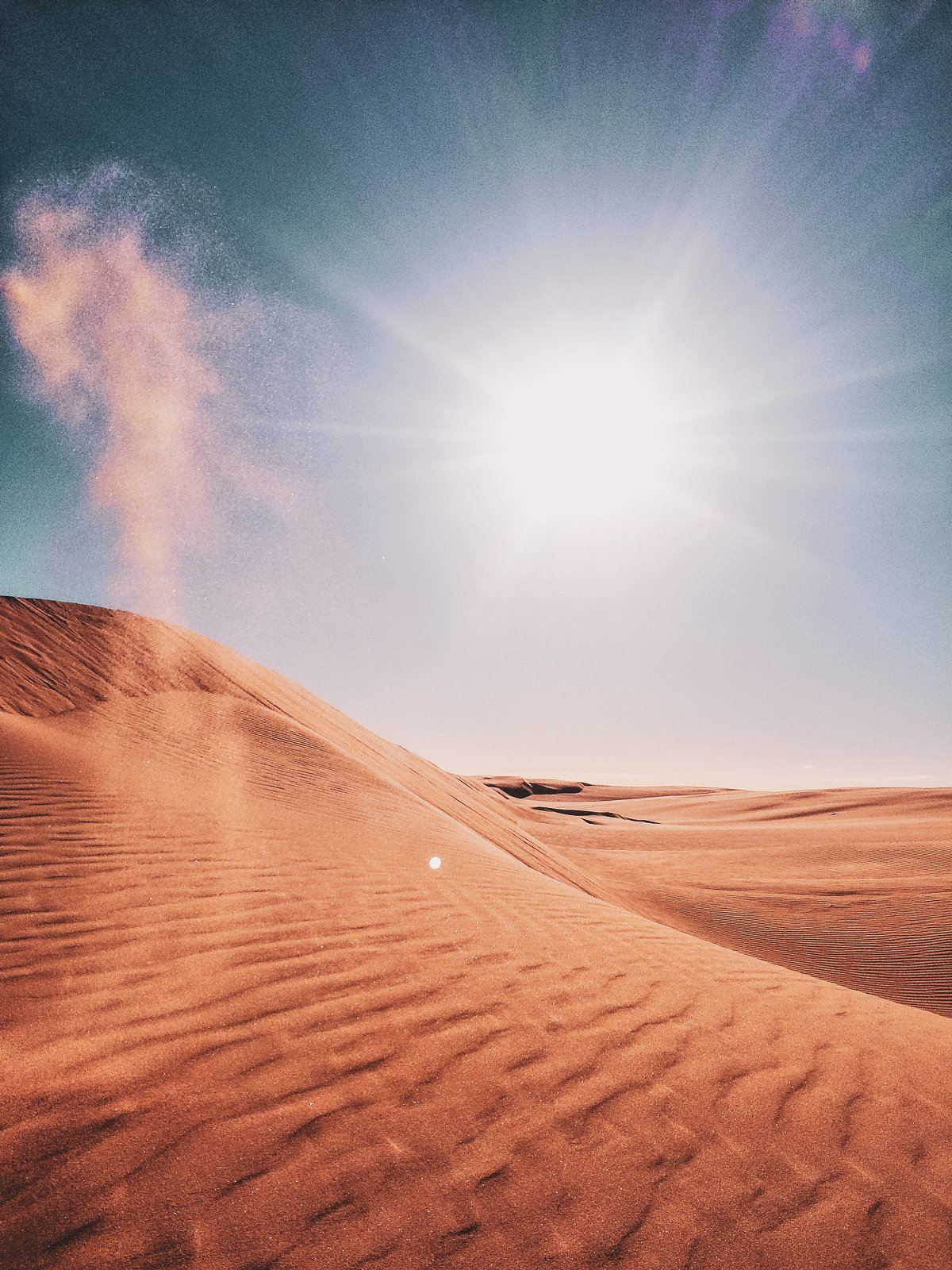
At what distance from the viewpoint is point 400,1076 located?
2484 mm

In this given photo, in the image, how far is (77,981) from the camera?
2.84 meters

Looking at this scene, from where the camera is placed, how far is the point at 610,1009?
331 cm

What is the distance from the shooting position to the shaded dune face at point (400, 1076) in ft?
5.99

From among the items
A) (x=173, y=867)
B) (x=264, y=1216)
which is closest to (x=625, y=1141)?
(x=264, y=1216)

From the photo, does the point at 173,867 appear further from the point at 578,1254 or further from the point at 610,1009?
the point at 578,1254

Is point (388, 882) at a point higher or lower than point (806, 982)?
higher

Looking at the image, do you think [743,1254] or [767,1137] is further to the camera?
[767,1137]

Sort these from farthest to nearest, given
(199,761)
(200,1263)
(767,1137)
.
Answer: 1. (199,761)
2. (767,1137)
3. (200,1263)

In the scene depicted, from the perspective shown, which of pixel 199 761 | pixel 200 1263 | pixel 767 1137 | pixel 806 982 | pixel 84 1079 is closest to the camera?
pixel 200 1263

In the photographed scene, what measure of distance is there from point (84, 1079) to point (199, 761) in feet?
18.4

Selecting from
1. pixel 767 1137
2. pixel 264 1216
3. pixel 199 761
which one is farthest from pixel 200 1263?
pixel 199 761

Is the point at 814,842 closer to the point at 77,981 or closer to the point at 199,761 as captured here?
the point at 199,761

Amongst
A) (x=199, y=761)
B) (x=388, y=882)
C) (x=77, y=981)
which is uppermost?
(x=199, y=761)

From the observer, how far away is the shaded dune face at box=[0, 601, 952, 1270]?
1827 mm
